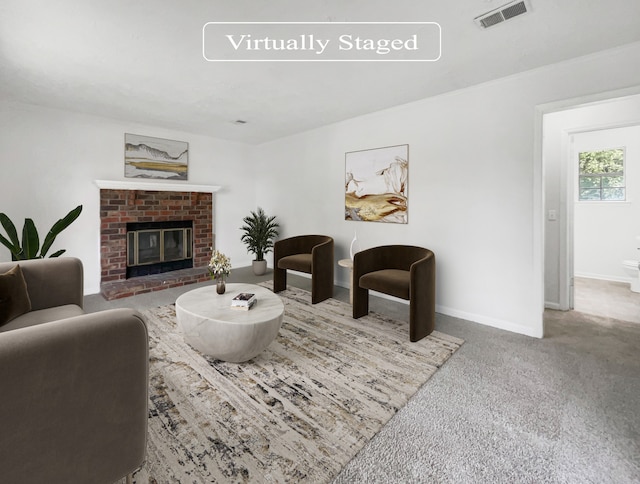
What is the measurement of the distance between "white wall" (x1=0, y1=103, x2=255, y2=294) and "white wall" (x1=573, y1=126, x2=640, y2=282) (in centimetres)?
694

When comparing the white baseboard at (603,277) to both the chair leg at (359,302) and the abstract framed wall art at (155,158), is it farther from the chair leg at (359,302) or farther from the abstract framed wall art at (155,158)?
the abstract framed wall art at (155,158)

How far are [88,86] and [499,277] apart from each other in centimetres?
472

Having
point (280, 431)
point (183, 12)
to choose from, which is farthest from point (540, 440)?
point (183, 12)

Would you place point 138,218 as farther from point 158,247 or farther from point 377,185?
point 377,185

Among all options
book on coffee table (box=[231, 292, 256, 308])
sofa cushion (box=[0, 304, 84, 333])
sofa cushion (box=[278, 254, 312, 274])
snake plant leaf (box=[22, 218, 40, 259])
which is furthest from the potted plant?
sofa cushion (box=[0, 304, 84, 333])

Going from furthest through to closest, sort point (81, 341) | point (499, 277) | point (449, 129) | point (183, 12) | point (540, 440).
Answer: point (449, 129)
point (499, 277)
point (183, 12)
point (540, 440)
point (81, 341)

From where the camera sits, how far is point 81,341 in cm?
105

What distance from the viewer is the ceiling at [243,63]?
6.41ft

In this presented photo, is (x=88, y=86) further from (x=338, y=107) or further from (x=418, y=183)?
(x=418, y=183)

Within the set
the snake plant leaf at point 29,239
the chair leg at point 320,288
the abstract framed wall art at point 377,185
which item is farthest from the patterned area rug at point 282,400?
the abstract framed wall art at point 377,185

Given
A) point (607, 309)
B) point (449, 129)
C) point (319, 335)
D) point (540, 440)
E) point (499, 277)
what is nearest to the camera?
point (540, 440)

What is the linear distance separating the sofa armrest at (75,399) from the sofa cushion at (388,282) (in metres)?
2.22

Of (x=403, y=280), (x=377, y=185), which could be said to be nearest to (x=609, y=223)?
(x=377, y=185)

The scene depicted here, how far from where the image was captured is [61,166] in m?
4.03
